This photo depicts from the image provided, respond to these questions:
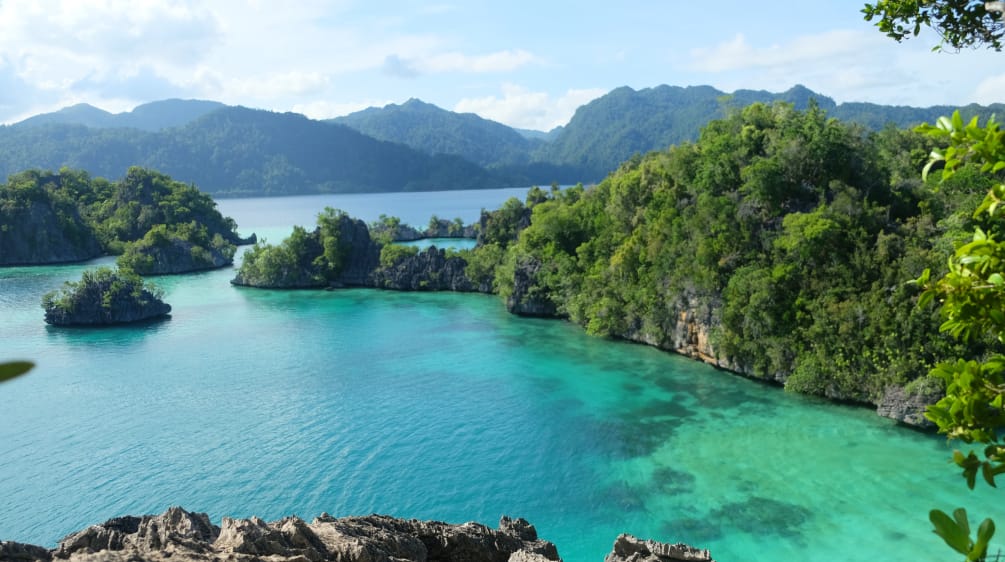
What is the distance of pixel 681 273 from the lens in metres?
33.0

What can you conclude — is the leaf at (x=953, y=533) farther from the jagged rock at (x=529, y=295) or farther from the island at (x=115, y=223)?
the island at (x=115, y=223)

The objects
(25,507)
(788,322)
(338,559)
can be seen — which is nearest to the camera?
(338,559)

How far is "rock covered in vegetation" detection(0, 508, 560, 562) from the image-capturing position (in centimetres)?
745

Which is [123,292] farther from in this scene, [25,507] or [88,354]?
[25,507]

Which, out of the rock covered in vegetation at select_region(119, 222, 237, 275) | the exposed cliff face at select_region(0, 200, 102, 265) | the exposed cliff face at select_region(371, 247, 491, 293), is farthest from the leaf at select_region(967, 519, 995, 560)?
the exposed cliff face at select_region(0, 200, 102, 265)

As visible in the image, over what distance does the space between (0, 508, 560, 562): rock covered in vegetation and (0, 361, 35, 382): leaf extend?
31.0 metres

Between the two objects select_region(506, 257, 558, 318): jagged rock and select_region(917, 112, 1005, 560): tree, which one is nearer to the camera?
select_region(917, 112, 1005, 560): tree

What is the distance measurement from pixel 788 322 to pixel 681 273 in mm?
6439

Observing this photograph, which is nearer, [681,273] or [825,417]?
[825,417]

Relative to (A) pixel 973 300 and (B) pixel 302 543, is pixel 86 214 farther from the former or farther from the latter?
(A) pixel 973 300

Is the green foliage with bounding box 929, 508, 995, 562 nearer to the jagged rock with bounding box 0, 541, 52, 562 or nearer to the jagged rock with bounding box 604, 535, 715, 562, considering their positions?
the jagged rock with bounding box 604, 535, 715, 562

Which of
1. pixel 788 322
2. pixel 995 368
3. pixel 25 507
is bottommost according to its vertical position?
pixel 25 507

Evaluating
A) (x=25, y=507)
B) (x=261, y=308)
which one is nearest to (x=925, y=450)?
(x=25, y=507)

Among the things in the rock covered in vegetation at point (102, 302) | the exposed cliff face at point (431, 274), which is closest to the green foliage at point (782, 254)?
the exposed cliff face at point (431, 274)
